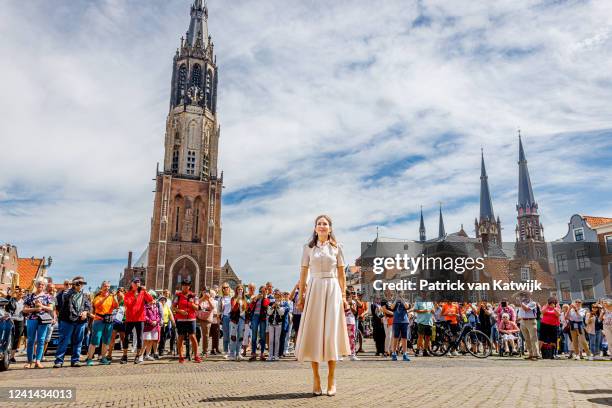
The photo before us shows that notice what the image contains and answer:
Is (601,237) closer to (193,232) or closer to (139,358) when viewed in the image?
(139,358)

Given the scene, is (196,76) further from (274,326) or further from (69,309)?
(69,309)

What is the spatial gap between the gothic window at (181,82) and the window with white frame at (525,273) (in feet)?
183

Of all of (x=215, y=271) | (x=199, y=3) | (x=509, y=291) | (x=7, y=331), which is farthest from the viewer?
(x=199, y=3)

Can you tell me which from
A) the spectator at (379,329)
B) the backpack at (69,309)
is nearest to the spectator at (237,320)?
the backpack at (69,309)

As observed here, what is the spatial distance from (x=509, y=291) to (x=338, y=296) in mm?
57574

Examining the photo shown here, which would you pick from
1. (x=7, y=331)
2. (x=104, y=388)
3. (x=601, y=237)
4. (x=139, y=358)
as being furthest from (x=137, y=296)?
(x=601, y=237)

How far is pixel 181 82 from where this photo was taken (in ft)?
227

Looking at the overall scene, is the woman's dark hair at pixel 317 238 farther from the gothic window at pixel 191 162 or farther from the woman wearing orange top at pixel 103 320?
the gothic window at pixel 191 162

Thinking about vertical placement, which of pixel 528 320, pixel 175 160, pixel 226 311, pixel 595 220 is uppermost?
pixel 175 160

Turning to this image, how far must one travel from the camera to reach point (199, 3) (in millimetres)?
74938

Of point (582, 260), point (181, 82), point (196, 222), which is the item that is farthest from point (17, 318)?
point (181, 82)

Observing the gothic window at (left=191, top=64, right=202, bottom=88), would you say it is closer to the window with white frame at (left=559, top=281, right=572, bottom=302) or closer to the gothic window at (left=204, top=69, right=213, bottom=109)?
the gothic window at (left=204, top=69, right=213, bottom=109)

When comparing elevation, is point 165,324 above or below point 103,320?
below

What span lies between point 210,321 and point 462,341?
23.9 ft
